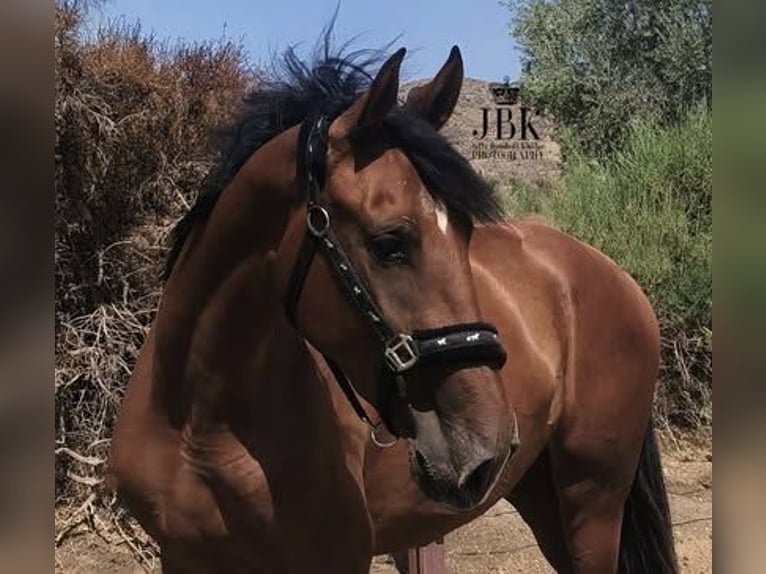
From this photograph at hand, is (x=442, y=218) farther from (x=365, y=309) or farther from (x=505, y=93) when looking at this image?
(x=505, y=93)

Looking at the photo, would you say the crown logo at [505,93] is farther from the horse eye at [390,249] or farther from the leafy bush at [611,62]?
the horse eye at [390,249]

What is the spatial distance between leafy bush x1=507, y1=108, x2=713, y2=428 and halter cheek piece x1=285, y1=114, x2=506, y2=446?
5510mm

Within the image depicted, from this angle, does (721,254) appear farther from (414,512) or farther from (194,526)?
(414,512)

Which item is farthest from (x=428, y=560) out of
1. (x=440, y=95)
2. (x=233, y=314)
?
(x=440, y=95)

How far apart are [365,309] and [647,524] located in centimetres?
202

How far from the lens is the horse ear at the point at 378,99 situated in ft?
5.61

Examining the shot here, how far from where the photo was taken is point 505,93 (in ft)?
40.9

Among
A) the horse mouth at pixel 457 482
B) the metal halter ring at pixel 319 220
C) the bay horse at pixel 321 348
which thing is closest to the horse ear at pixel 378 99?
the bay horse at pixel 321 348

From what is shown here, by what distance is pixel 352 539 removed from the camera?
2045mm

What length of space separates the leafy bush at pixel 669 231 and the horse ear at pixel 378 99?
5.50 meters

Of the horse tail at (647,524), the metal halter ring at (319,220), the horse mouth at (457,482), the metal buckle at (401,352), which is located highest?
the metal halter ring at (319,220)

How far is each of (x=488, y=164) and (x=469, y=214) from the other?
8738 millimetres

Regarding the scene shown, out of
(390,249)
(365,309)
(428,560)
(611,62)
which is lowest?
(428,560)

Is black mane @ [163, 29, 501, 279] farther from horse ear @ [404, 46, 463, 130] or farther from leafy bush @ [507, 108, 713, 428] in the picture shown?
leafy bush @ [507, 108, 713, 428]
